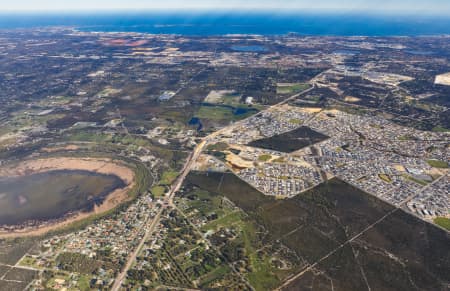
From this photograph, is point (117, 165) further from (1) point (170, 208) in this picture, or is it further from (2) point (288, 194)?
(2) point (288, 194)

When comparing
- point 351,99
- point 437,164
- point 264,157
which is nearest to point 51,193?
point 264,157

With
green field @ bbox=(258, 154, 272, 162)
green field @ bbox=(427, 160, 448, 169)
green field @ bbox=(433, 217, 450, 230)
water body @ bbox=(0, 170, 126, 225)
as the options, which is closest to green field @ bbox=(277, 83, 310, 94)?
green field @ bbox=(258, 154, 272, 162)

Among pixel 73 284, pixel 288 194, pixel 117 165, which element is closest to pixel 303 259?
pixel 288 194

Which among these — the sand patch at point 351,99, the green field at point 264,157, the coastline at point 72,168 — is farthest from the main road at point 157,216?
the sand patch at point 351,99

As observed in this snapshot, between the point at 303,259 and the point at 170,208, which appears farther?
the point at 170,208

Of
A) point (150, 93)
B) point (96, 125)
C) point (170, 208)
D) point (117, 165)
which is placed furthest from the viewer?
point (150, 93)

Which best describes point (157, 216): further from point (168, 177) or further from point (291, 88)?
point (291, 88)
